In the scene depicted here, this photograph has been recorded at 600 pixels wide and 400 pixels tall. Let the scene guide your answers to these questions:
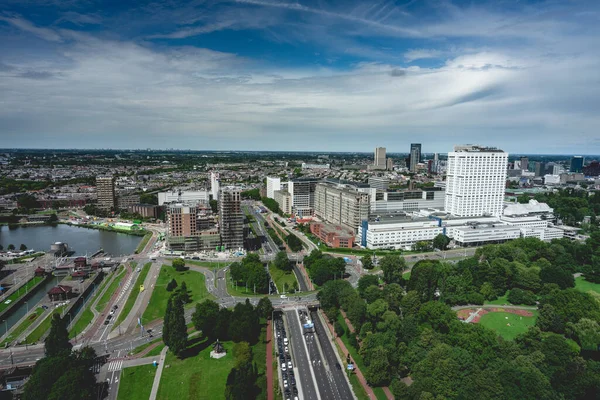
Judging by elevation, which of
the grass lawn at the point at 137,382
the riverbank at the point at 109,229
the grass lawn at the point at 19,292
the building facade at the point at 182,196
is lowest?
the riverbank at the point at 109,229

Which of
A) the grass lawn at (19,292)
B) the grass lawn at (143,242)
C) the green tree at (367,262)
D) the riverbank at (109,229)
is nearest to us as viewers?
the grass lawn at (19,292)

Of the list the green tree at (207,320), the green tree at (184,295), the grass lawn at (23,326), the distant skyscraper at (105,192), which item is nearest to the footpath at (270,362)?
the green tree at (207,320)

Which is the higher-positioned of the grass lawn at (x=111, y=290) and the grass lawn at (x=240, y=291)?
the grass lawn at (x=240, y=291)

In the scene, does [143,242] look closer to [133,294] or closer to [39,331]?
[133,294]

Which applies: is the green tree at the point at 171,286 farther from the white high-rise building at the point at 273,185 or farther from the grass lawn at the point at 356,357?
the white high-rise building at the point at 273,185

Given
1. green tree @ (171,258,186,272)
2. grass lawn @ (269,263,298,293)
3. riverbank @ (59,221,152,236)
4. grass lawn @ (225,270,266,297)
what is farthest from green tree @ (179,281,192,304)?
riverbank @ (59,221,152,236)

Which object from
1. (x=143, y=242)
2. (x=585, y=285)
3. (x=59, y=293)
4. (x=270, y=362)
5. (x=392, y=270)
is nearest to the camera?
(x=270, y=362)

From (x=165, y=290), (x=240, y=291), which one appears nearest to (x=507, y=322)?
(x=240, y=291)
